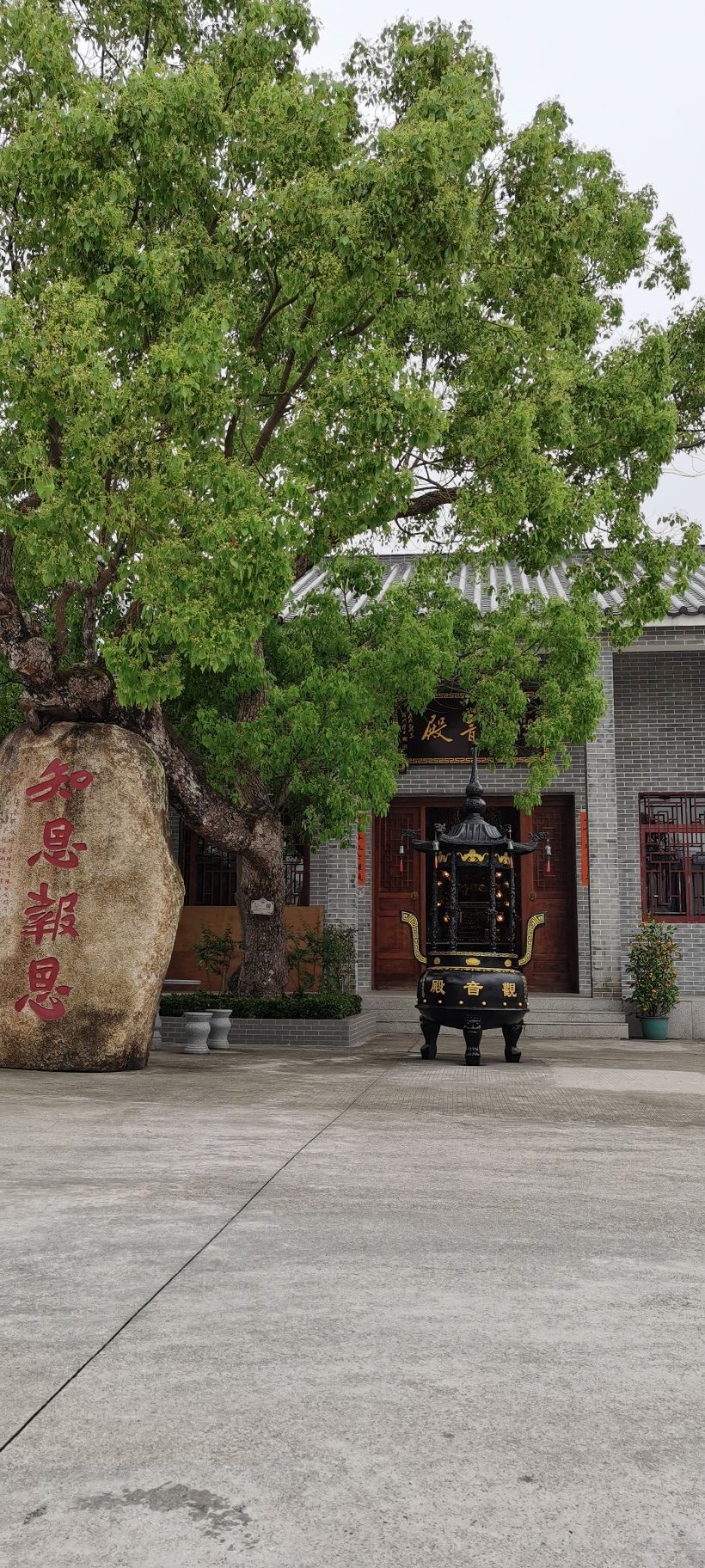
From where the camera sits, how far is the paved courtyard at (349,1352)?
1.78 meters

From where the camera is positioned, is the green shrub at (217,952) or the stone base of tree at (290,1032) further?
the green shrub at (217,952)

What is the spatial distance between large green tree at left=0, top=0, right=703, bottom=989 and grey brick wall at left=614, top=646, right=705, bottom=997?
3629 mm

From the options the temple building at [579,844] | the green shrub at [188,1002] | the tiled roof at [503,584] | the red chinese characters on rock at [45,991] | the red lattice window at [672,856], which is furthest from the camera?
the red lattice window at [672,856]

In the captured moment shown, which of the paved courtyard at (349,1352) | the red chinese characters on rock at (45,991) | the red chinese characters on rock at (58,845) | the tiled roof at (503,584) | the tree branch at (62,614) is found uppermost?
the tiled roof at (503,584)

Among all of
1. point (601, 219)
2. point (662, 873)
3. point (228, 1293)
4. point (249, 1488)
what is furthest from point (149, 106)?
point (662, 873)

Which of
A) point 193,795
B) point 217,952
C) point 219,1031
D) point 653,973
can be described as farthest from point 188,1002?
point 653,973

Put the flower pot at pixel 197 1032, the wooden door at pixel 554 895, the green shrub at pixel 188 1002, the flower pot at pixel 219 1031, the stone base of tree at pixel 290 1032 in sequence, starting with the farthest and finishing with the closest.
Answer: the wooden door at pixel 554 895, the green shrub at pixel 188 1002, the stone base of tree at pixel 290 1032, the flower pot at pixel 219 1031, the flower pot at pixel 197 1032

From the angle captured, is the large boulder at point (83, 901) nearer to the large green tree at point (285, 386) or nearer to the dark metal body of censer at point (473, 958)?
the large green tree at point (285, 386)

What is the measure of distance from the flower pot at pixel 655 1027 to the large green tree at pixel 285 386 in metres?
3.62

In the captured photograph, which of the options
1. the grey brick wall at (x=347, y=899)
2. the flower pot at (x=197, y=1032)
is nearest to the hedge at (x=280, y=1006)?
the flower pot at (x=197, y=1032)

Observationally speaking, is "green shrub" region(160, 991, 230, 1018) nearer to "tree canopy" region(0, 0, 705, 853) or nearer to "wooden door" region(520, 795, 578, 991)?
"tree canopy" region(0, 0, 705, 853)

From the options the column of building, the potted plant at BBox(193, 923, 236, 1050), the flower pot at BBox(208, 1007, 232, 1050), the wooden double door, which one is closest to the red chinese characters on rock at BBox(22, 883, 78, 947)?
the flower pot at BBox(208, 1007, 232, 1050)

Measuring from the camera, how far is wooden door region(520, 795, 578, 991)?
46.9ft

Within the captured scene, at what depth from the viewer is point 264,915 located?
11352 mm
